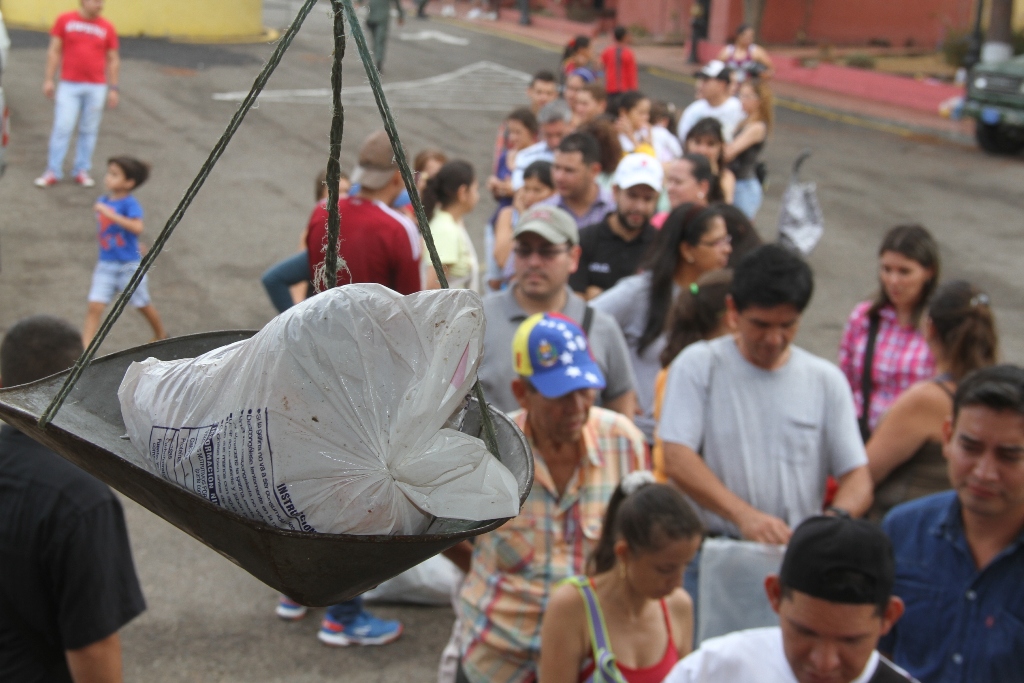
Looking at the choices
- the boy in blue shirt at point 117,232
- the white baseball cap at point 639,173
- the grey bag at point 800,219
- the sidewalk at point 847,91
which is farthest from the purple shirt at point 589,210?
the sidewalk at point 847,91

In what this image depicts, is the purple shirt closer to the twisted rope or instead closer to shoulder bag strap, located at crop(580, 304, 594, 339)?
shoulder bag strap, located at crop(580, 304, 594, 339)

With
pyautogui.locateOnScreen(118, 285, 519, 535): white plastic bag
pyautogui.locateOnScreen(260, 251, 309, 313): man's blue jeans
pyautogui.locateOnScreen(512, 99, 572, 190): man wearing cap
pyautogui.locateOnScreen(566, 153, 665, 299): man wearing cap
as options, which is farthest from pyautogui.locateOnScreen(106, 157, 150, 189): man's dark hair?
pyautogui.locateOnScreen(118, 285, 519, 535): white plastic bag

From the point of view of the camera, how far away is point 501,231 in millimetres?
6641

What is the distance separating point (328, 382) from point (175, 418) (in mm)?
278

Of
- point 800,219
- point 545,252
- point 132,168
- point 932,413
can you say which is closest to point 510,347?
point 545,252

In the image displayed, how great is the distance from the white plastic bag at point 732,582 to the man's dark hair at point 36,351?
2.11m

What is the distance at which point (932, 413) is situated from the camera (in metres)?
4.02

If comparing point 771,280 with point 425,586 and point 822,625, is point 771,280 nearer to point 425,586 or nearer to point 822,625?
point 822,625

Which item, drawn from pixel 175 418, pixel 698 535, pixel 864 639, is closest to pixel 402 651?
pixel 698 535

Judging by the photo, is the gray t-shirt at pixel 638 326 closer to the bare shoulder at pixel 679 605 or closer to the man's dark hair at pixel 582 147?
the man's dark hair at pixel 582 147

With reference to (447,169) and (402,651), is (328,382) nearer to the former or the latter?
(402,651)

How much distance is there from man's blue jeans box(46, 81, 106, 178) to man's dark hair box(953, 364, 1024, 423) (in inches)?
387

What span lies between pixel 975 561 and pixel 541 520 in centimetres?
132

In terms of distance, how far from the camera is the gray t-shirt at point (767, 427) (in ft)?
12.4
